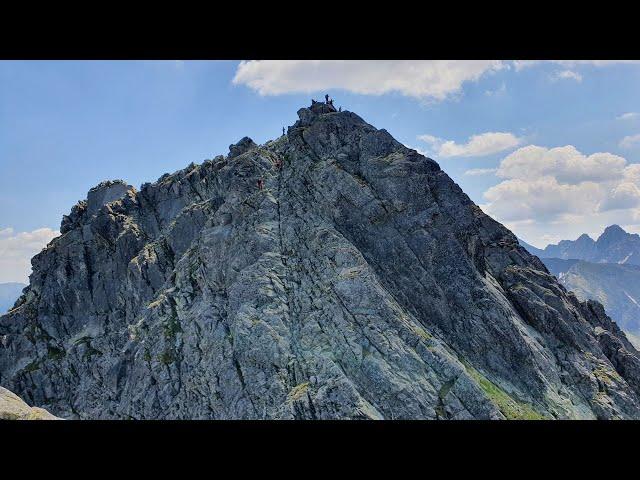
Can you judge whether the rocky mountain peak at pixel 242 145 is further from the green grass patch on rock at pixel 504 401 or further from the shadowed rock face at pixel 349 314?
the green grass patch on rock at pixel 504 401

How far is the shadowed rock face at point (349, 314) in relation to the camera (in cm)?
7812

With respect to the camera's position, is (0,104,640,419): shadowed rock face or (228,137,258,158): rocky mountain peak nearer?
(0,104,640,419): shadowed rock face

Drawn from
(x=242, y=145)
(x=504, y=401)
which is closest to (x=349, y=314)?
(x=504, y=401)

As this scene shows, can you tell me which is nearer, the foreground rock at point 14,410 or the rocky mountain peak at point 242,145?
the foreground rock at point 14,410

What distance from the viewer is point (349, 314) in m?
84.1

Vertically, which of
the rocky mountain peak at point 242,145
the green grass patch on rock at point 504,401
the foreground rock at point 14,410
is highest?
the rocky mountain peak at point 242,145

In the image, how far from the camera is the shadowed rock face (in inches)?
3076

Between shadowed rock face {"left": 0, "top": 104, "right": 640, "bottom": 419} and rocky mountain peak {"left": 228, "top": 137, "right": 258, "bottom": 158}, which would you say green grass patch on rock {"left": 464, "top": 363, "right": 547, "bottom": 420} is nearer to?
shadowed rock face {"left": 0, "top": 104, "right": 640, "bottom": 419}

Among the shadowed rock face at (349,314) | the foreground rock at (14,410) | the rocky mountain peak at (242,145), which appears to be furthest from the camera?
the rocky mountain peak at (242,145)

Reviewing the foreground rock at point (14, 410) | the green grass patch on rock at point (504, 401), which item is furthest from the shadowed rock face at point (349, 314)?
the foreground rock at point (14, 410)

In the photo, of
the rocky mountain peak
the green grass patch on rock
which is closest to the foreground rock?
the green grass patch on rock

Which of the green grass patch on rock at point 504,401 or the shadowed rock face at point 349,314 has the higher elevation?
the shadowed rock face at point 349,314
